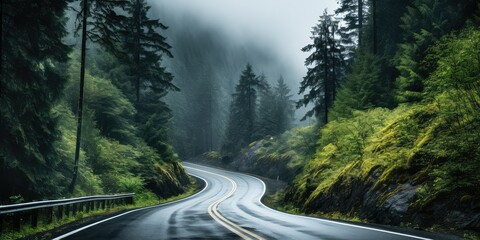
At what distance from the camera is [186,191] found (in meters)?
45.0

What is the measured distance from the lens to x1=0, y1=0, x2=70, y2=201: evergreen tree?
529 inches

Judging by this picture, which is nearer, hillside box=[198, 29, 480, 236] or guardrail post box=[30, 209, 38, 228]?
hillside box=[198, 29, 480, 236]

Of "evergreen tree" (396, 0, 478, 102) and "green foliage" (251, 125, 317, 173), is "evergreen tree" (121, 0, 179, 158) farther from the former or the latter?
"evergreen tree" (396, 0, 478, 102)

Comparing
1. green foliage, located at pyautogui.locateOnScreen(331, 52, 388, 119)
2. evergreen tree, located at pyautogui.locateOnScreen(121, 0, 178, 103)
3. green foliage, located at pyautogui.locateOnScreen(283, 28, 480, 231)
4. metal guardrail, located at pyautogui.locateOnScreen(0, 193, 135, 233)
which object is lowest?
metal guardrail, located at pyautogui.locateOnScreen(0, 193, 135, 233)

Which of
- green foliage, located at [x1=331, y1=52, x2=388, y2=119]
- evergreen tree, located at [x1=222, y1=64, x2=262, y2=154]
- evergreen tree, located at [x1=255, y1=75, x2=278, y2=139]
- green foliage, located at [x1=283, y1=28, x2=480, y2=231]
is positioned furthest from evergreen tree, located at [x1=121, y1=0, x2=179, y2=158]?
evergreen tree, located at [x1=222, y1=64, x2=262, y2=154]

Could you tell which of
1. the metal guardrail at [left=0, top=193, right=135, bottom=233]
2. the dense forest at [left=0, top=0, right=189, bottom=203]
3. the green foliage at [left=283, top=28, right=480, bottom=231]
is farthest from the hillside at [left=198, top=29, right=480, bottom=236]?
the dense forest at [left=0, top=0, right=189, bottom=203]

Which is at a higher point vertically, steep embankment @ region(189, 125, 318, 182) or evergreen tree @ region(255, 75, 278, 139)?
evergreen tree @ region(255, 75, 278, 139)

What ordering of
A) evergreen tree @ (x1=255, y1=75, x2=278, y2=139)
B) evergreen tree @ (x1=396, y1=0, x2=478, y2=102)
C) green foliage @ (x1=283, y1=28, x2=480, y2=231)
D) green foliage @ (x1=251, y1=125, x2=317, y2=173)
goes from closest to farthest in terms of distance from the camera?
green foliage @ (x1=283, y1=28, x2=480, y2=231) < evergreen tree @ (x1=396, y1=0, x2=478, y2=102) < green foliage @ (x1=251, y1=125, x2=317, y2=173) < evergreen tree @ (x1=255, y1=75, x2=278, y2=139)

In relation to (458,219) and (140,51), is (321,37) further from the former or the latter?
(458,219)

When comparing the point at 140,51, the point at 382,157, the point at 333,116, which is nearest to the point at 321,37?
the point at 333,116

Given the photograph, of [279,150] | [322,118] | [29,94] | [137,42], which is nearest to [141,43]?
[137,42]

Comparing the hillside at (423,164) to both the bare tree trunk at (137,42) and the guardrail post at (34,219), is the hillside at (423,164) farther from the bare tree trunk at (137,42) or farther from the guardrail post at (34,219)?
the bare tree trunk at (137,42)

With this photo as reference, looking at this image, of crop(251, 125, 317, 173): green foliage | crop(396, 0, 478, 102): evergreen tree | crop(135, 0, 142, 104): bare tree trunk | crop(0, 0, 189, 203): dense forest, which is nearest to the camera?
crop(0, 0, 189, 203): dense forest

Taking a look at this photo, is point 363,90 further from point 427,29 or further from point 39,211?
point 39,211
